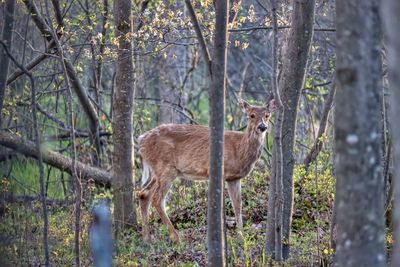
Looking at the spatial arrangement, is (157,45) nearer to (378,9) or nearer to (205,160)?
(205,160)

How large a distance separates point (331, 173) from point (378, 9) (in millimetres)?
6440

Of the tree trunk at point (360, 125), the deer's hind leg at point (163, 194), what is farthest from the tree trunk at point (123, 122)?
the tree trunk at point (360, 125)

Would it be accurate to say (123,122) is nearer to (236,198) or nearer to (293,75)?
(236,198)

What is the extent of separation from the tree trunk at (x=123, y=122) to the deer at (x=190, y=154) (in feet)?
2.23

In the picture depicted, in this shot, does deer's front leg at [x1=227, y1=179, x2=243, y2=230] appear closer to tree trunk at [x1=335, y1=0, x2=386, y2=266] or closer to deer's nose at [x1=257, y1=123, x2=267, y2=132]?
deer's nose at [x1=257, y1=123, x2=267, y2=132]

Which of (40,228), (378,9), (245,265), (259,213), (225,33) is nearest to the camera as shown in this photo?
(378,9)

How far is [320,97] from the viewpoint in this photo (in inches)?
557

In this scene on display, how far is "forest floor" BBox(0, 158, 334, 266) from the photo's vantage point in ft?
25.0

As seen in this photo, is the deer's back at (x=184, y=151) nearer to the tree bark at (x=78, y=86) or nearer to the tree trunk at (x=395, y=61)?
the tree bark at (x=78, y=86)

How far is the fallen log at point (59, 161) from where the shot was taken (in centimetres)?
1041

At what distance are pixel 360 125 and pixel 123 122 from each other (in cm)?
541

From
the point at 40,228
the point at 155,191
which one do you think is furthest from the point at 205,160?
the point at 40,228

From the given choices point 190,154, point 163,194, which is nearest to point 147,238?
point 163,194

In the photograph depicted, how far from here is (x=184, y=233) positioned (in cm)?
962
